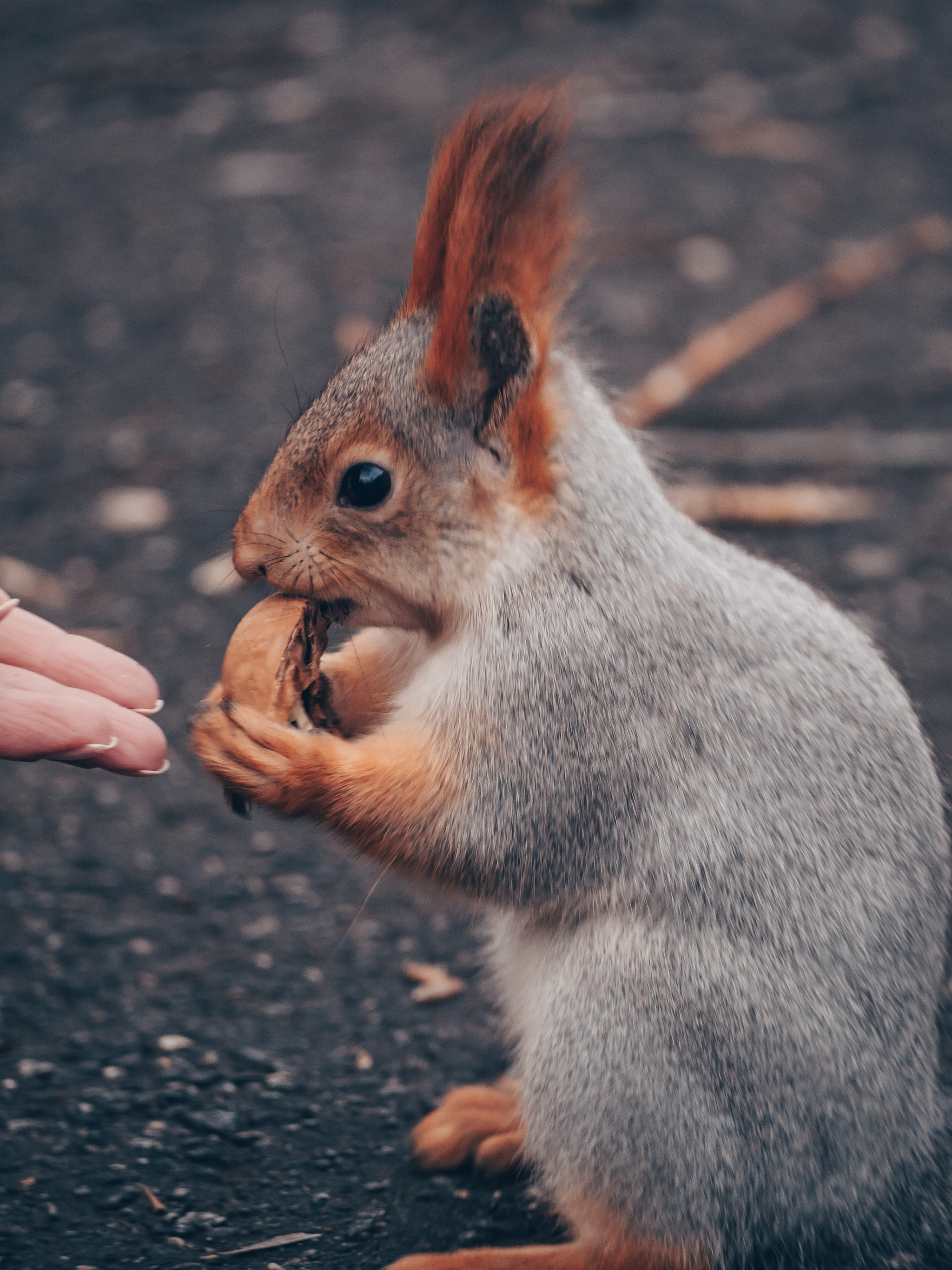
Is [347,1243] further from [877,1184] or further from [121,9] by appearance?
[121,9]

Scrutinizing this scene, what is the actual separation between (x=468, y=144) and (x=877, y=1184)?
1264 mm

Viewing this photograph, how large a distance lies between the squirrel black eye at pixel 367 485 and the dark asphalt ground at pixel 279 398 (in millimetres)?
354

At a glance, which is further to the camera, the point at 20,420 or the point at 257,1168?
the point at 20,420

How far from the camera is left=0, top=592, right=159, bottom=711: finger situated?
1523 millimetres

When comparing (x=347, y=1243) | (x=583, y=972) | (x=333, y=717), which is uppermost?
(x=333, y=717)

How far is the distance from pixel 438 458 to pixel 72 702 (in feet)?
1.65

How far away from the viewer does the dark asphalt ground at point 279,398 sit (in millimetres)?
1589

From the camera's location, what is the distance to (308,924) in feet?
6.51

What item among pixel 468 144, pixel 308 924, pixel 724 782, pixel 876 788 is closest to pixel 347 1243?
pixel 308 924

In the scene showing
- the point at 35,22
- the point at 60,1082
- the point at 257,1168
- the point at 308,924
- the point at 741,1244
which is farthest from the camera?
the point at 35,22

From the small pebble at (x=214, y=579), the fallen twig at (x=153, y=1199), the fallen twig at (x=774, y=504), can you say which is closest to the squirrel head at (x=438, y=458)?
the fallen twig at (x=153, y=1199)

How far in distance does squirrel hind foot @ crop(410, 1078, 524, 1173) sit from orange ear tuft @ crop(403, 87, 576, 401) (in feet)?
3.09

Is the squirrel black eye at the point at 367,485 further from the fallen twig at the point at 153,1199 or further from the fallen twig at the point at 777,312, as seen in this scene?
the fallen twig at the point at 777,312

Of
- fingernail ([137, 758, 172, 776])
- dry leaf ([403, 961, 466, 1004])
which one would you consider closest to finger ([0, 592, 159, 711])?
fingernail ([137, 758, 172, 776])
